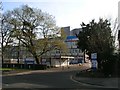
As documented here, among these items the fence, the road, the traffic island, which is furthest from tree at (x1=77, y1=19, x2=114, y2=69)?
the fence

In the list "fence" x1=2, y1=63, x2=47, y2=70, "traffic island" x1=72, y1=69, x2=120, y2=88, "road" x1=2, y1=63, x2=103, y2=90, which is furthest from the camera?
"fence" x1=2, y1=63, x2=47, y2=70

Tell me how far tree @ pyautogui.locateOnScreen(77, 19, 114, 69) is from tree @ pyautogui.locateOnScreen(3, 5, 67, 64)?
11.7 m

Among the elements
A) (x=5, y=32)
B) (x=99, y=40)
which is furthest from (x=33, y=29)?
(x=99, y=40)

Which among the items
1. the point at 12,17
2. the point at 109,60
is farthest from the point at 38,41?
the point at 109,60

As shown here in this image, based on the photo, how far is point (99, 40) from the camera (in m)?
50.8

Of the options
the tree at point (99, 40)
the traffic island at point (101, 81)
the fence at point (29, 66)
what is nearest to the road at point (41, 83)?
the traffic island at point (101, 81)

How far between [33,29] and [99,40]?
26.8 metres

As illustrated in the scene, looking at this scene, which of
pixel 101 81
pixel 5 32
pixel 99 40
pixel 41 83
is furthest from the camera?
pixel 5 32

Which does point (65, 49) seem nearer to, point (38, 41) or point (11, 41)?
point (38, 41)

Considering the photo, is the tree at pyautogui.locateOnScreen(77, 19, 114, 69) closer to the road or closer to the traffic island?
the traffic island

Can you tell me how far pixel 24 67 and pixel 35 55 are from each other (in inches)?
206

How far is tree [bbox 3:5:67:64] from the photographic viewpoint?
72.9 meters

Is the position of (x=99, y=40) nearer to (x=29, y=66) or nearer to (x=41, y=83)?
(x=41, y=83)

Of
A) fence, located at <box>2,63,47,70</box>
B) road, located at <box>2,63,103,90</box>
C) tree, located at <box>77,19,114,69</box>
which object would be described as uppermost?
tree, located at <box>77,19,114,69</box>
